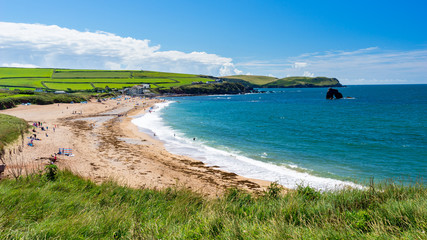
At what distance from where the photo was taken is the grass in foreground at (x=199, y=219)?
518cm

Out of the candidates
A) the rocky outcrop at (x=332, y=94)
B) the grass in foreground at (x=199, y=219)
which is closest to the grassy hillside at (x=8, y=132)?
the grass in foreground at (x=199, y=219)

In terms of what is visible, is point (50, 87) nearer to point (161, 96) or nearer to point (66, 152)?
point (161, 96)

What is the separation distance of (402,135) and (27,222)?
45.7m

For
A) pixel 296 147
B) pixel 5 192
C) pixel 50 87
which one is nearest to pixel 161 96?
pixel 50 87

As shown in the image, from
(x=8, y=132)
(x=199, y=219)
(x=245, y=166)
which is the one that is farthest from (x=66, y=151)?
(x=199, y=219)

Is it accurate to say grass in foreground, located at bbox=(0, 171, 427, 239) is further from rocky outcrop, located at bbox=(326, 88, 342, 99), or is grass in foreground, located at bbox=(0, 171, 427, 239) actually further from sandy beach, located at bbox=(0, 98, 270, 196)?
rocky outcrop, located at bbox=(326, 88, 342, 99)

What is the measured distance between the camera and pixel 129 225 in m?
6.37

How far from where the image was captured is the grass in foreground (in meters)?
5.18

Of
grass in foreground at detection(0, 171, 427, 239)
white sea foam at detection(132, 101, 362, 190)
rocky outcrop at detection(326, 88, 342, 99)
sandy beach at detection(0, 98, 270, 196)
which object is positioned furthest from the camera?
rocky outcrop at detection(326, 88, 342, 99)

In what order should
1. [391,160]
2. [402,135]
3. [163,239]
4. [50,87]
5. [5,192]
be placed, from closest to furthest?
[163,239]
[5,192]
[391,160]
[402,135]
[50,87]

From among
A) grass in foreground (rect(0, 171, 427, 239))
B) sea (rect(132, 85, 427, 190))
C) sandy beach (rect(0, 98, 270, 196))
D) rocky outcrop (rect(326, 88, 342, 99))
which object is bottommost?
sandy beach (rect(0, 98, 270, 196))

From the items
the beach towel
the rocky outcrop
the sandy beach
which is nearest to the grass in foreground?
the sandy beach

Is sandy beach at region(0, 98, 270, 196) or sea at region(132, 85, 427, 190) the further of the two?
sea at region(132, 85, 427, 190)

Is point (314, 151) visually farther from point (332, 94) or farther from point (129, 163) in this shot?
point (332, 94)
